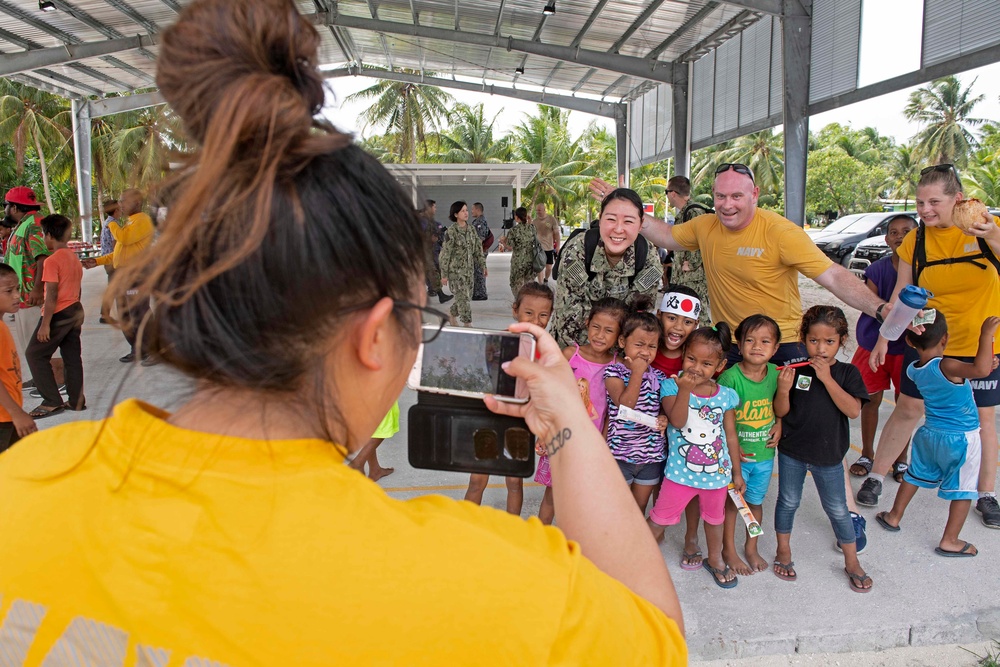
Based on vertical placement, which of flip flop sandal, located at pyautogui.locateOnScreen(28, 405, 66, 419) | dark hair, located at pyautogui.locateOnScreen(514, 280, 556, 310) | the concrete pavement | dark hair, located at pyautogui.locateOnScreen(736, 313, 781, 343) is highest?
dark hair, located at pyautogui.locateOnScreen(514, 280, 556, 310)

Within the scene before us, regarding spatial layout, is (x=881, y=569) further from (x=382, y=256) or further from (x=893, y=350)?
(x=382, y=256)

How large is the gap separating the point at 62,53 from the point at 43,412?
11.7 metres

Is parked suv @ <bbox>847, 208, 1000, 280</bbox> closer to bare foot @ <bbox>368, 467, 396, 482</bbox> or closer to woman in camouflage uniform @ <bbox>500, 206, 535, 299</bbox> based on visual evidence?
woman in camouflage uniform @ <bbox>500, 206, 535, 299</bbox>

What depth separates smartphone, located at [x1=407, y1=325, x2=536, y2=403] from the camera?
3.96 ft

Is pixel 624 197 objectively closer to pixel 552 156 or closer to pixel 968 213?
pixel 968 213

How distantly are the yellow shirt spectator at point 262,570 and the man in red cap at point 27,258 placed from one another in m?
6.19

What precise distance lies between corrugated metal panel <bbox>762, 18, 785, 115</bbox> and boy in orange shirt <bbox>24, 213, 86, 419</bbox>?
12091mm

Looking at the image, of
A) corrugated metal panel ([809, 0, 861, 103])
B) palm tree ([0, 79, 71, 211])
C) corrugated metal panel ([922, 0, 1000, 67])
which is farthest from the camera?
palm tree ([0, 79, 71, 211])

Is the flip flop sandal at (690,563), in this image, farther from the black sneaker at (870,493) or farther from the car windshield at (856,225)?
the car windshield at (856,225)

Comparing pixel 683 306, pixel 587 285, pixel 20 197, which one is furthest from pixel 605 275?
pixel 20 197

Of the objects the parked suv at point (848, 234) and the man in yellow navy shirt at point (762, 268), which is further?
the parked suv at point (848, 234)

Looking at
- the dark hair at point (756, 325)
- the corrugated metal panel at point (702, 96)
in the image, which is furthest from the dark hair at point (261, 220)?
the corrugated metal panel at point (702, 96)

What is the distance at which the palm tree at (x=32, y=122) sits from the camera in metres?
29.0

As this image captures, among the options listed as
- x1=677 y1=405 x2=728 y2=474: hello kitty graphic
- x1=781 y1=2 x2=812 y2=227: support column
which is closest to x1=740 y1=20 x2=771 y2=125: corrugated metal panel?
x1=781 y1=2 x2=812 y2=227: support column
